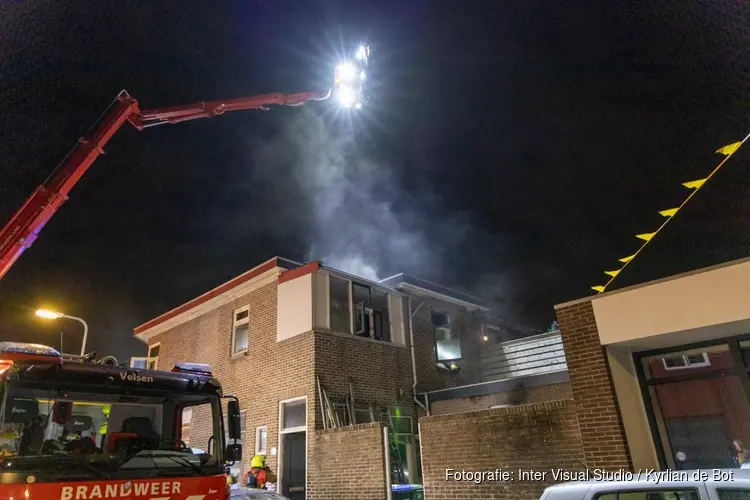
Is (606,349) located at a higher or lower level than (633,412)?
higher

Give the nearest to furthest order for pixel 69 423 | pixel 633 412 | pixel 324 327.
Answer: pixel 69 423
pixel 633 412
pixel 324 327

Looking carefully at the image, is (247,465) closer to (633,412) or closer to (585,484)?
(633,412)

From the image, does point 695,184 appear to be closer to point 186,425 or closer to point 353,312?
point 186,425

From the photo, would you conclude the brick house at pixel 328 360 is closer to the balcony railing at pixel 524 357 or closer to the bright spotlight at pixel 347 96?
the balcony railing at pixel 524 357

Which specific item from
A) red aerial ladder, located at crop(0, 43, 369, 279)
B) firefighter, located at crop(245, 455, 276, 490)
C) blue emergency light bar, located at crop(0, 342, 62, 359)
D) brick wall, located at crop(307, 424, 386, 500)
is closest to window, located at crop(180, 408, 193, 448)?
blue emergency light bar, located at crop(0, 342, 62, 359)

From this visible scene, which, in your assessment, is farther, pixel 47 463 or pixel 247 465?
pixel 247 465

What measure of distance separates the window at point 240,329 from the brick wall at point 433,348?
4847mm

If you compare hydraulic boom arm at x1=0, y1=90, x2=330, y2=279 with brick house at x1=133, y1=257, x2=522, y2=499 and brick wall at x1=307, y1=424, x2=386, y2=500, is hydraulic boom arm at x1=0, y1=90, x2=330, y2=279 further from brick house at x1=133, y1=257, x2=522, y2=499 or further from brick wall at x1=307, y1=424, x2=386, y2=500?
brick wall at x1=307, y1=424, x2=386, y2=500

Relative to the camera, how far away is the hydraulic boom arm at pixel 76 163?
8.88 m

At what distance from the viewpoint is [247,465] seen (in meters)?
13.0

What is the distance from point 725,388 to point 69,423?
47.8 ft

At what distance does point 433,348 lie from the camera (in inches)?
612

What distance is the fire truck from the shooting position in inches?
163

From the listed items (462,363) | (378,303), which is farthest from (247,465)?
(462,363)
